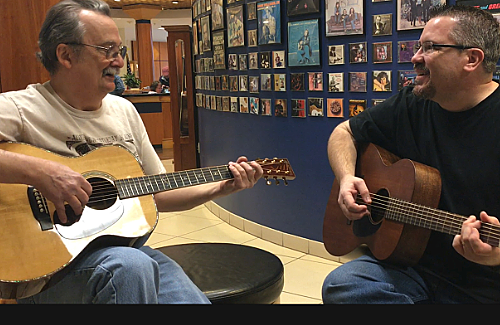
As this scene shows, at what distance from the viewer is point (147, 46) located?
47.5ft

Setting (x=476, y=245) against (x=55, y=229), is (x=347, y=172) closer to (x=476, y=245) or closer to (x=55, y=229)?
(x=476, y=245)

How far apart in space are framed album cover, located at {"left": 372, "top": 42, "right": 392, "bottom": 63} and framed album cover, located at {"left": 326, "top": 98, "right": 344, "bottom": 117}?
1.24 ft

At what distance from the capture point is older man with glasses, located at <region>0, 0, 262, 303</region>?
1.40m

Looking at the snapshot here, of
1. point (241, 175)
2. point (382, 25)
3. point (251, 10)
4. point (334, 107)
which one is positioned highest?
point (251, 10)

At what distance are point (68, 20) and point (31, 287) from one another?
98 centimetres

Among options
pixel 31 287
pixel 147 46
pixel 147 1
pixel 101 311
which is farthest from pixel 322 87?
pixel 147 46

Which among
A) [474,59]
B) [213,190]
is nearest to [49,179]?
[213,190]

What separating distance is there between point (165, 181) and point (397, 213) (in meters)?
0.87

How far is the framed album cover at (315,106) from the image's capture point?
3445 mm

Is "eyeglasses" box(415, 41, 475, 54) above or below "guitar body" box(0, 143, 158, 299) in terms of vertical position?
above

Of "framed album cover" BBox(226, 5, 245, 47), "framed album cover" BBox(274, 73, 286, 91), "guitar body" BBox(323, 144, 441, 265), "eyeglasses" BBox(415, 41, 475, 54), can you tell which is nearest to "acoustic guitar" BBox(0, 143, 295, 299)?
"guitar body" BBox(323, 144, 441, 265)

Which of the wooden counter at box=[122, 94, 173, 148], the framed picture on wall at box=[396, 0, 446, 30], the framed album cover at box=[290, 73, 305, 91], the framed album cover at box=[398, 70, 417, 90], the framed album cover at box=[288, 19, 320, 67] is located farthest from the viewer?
the wooden counter at box=[122, 94, 173, 148]

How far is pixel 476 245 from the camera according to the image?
1.38 m

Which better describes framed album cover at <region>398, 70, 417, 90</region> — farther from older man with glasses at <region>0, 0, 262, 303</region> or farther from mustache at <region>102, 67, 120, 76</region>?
mustache at <region>102, 67, 120, 76</region>
